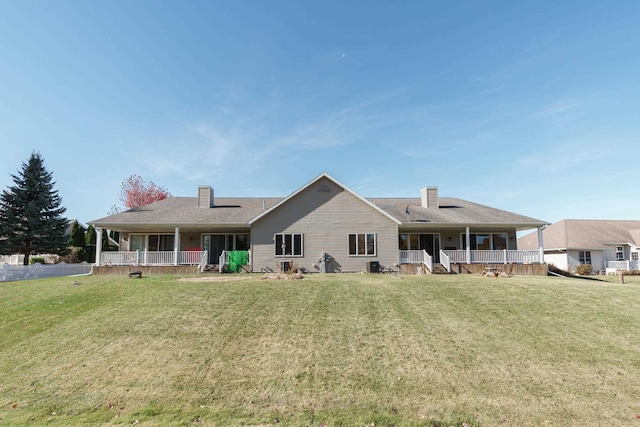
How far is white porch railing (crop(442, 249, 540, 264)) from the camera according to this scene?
2117cm

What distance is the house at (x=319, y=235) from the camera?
65.5 ft

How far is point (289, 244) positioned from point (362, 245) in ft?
14.0

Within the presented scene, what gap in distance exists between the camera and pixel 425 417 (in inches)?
207

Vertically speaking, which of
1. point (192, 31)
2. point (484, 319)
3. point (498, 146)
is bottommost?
point (484, 319)

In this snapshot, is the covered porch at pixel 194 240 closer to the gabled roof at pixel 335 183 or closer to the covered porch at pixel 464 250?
the gabled roof at pixel 335 183

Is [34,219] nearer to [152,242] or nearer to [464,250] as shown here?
[152,242]

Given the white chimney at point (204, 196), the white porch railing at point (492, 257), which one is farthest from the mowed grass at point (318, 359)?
the white chimney at point (204, 196)

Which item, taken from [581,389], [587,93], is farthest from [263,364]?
[587,93]

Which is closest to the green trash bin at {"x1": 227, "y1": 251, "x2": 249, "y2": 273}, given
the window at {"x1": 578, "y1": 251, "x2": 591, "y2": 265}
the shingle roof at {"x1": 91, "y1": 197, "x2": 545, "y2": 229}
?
the shingle roof at {"x1": 91, "y1": 197, "x2": 545, "y2": 229}

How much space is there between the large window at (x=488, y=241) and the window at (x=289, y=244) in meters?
11.3

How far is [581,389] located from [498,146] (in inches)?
721

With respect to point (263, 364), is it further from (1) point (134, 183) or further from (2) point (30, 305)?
(1) point (134, 183)

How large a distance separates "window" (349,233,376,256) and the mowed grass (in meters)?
7.81

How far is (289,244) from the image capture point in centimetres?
2002
